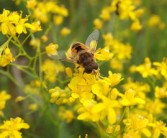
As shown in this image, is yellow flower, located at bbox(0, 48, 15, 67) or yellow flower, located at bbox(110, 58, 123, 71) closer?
yellow flower, located at bbox(0, 48, 15, 67)

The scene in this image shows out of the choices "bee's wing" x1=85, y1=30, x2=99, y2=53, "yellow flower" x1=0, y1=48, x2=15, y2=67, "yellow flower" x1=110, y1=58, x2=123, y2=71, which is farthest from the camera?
"yellow flower" x1=110, y1=58, x2=123, y2=71

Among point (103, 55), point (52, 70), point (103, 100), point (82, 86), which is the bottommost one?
point (103, 100)

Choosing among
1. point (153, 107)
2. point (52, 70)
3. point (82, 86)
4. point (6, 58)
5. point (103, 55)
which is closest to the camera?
A: point (82, 86)

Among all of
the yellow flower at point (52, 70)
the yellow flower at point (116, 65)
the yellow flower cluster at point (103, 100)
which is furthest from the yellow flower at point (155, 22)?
the yellow flower cluster at point (103, 100)

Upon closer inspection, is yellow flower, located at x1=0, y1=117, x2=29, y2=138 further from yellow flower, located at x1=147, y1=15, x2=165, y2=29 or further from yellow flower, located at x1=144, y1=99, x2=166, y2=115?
yellow flower, located at x1=147, y1=15, x2=165, y2=29

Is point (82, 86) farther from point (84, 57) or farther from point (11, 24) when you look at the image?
point (11, 24)

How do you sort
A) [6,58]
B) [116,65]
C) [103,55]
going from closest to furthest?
[6,58], [103,55], [116,65]

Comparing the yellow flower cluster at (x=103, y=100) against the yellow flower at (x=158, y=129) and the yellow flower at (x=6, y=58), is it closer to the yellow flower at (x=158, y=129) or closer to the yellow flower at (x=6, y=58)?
the yellow flower at (x=158, y=129)

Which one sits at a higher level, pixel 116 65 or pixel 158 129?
pixel 116 65

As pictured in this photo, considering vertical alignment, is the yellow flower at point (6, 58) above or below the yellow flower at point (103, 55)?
below

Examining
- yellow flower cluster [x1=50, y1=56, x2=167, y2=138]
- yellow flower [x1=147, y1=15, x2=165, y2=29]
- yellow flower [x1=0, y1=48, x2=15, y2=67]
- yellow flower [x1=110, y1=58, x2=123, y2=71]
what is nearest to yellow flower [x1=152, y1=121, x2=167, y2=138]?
yellow flower cluster [x1=50, y1=56, x2=167, y2=138]

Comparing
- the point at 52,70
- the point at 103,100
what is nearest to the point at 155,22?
the point at 52,70
